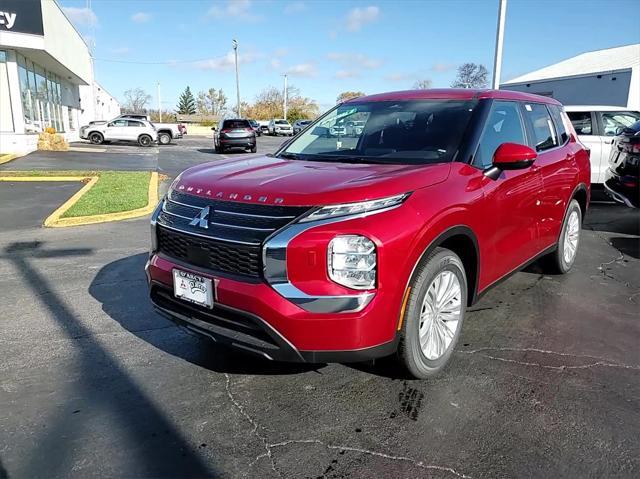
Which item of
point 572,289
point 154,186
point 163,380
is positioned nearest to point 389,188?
point 163,380

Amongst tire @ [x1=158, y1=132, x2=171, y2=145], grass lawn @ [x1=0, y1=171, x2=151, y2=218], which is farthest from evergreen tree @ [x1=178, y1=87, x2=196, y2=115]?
grass lawn @ [x1=0, y1=171, x2=151, y2=218]

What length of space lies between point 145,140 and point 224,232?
31.6 m

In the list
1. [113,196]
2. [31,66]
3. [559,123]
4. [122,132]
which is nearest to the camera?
[559,123]

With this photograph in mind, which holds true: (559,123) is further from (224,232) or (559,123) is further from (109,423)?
(109,423)

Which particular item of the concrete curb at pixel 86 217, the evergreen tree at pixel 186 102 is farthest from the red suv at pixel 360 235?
the evergreen tree at pixel 186 102

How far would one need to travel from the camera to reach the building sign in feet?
62.4

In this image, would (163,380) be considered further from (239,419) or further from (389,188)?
(389,188)

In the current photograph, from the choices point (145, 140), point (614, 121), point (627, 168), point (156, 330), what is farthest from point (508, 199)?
point (145, 140)

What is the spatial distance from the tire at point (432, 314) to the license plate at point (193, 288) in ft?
3.75

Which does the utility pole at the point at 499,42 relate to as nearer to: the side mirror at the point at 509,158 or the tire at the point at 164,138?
the side mirror at the point at 509,158

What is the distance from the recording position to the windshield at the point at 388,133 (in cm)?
366

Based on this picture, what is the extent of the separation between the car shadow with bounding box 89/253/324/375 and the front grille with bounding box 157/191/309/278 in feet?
1.67

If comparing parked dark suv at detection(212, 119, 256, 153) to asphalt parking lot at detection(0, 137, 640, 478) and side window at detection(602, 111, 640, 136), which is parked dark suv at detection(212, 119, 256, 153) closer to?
side window at detection(602, 111, 640, 136)

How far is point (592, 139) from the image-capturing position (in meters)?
10.1
